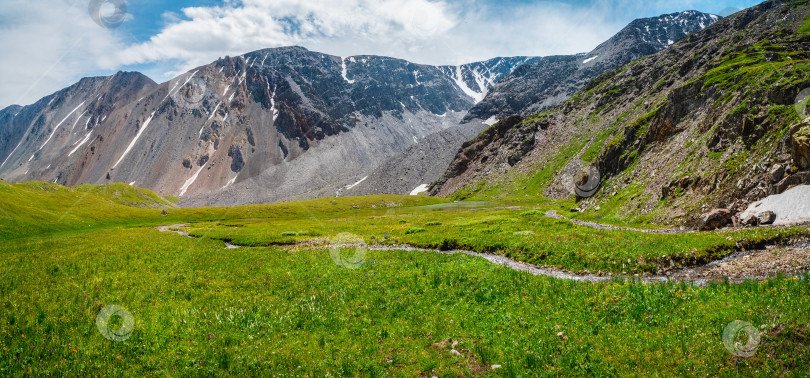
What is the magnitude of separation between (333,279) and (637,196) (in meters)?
47.8

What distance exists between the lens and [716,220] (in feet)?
103

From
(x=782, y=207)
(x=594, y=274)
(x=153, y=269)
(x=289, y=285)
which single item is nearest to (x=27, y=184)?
(x=153, y=269)

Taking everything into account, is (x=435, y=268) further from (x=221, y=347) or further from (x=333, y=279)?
(x=221, y=347)

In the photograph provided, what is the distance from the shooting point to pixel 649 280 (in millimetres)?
19500
